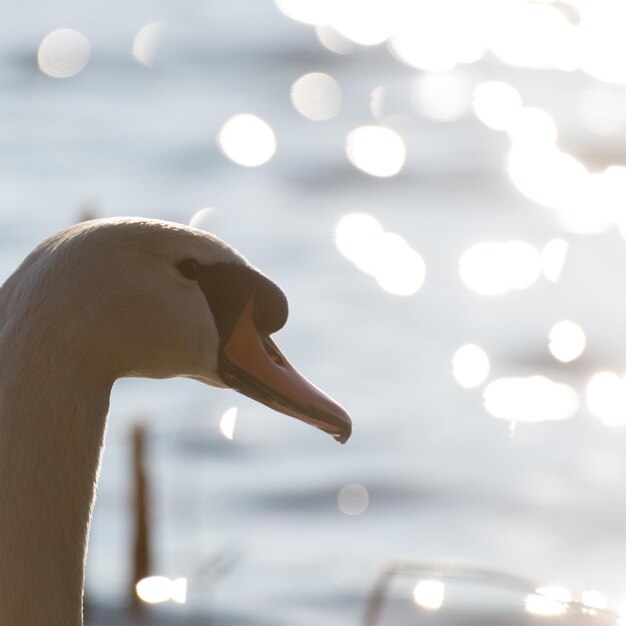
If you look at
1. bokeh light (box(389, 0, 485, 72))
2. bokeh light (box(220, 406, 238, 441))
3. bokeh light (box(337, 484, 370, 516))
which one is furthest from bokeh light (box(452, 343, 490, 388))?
bokeh light (box(389, 0, 485, 72))

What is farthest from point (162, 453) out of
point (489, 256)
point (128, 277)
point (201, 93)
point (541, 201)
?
point (201, 93)

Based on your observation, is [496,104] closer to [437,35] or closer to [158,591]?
[437,35]

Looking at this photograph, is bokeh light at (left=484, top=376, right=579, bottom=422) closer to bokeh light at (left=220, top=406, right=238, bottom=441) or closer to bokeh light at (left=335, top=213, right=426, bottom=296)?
bokeh light at (left=335, top=213, right=426, bottom=296)

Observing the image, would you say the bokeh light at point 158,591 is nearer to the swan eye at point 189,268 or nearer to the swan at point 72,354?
the swan at point 72,354

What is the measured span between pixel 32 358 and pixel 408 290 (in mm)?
7386

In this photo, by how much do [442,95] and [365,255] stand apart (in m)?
3.42

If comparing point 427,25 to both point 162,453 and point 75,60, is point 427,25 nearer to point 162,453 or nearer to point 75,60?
point 75,60

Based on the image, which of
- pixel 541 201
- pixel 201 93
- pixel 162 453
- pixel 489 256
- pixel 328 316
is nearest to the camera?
pixel 162 453

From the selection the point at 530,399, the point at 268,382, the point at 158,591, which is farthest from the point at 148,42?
the point at 268,382

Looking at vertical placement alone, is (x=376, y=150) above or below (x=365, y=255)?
above

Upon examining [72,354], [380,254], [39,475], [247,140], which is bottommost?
[39,475]

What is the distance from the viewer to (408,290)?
10781mm

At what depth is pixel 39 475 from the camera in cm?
352

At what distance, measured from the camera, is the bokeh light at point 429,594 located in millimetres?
6956
